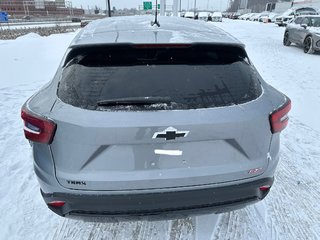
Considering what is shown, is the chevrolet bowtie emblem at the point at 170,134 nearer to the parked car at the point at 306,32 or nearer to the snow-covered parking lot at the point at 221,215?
the snow-covered parking lot at the point at 221,215

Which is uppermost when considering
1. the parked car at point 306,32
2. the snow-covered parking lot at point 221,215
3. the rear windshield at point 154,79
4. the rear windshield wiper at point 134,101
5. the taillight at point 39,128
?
the rear windshield at point 154,79

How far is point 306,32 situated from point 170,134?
1319 centimetres

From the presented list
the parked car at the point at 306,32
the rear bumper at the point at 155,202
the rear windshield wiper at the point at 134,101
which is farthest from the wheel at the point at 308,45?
the rear windshield wiper at the point at 134,101

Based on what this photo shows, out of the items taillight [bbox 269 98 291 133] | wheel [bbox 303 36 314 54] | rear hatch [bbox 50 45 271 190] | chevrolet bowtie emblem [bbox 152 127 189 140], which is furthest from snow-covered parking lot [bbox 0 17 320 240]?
wheel [bbox 303 36 314 54]

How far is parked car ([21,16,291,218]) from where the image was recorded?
1728 mm

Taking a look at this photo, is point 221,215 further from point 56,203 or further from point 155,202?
point 56,203

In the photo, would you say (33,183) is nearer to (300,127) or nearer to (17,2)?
(300,127)

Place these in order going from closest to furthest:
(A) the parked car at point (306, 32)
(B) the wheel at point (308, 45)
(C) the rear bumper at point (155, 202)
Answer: (C) the rear bumper at point (155, 202), (A) the parked car at point (306, 32), (B) the wheel at point (308, 45)

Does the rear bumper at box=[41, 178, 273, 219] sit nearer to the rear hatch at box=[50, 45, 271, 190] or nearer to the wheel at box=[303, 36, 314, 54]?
the rear hatch at box=[50, 45, 271, 190]

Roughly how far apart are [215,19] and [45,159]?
4665cm

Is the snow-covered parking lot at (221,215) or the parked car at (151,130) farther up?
the parked car at (151,130)

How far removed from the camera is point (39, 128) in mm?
1823

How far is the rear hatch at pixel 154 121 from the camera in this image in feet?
5.62

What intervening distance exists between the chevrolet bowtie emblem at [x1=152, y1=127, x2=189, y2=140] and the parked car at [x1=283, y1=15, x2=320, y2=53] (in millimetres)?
12385
